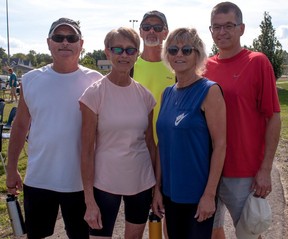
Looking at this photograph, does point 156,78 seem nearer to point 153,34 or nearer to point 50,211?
point 153,34

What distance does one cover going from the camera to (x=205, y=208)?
7.91 feet

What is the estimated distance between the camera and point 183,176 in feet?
8.10

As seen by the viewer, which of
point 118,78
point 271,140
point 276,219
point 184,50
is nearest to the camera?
point 184,50

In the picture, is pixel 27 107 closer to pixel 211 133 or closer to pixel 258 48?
pixel 211 133

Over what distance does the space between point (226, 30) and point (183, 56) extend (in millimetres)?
507

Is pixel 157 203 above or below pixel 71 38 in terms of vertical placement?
below

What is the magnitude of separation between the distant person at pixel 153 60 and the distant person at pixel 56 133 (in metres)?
0.56

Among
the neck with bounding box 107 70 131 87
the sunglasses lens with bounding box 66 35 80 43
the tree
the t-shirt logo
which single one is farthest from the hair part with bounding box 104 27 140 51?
the tree

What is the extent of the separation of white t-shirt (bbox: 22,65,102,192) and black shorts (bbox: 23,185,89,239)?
0.07 metres

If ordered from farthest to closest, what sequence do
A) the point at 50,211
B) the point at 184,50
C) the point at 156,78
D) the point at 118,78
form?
the point at 156,78 < the point at 50,211 < the point at 118,78 < the point at 184,50

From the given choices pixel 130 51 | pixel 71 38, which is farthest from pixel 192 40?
pixel 71 38

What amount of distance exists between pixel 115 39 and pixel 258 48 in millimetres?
33180

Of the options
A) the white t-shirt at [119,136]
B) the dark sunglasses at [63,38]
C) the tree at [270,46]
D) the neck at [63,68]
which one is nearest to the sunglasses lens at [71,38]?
the dark sunglasses at [63,38]

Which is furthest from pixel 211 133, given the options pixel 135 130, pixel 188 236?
pixel 188 236
